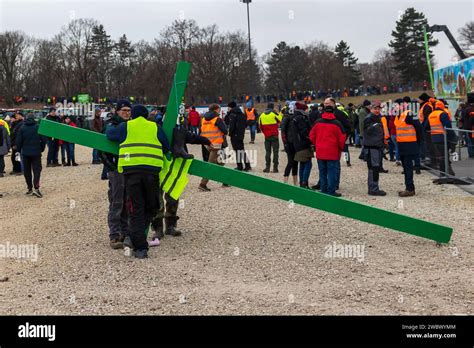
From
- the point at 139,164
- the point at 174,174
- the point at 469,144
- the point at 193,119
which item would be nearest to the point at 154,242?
the point at 174,174

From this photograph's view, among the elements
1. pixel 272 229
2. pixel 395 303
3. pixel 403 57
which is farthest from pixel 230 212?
pixel 403 57

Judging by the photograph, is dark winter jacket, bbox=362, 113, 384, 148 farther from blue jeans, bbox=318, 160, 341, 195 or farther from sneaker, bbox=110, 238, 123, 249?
sneaker, bbox=110, 238, 123, 249

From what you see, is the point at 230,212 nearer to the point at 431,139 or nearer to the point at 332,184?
the point at 332,184

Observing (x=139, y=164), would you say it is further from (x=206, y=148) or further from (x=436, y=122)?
(x=436, y=122)

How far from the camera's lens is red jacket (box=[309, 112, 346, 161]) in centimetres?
1095

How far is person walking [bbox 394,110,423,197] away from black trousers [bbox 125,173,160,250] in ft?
18.9

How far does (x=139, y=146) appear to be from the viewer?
7156mm

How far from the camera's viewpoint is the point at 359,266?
6762 millimetres

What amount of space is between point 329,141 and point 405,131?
1.60m

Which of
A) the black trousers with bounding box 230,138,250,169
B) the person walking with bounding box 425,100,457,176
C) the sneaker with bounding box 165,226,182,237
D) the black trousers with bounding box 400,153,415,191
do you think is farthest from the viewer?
the black trousers with bounding box 230,138,250,169

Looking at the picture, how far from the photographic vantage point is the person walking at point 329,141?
11.0m

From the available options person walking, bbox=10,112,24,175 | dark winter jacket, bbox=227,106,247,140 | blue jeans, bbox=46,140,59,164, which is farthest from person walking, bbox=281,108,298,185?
blue jeans, bbox=46,140,59,164
